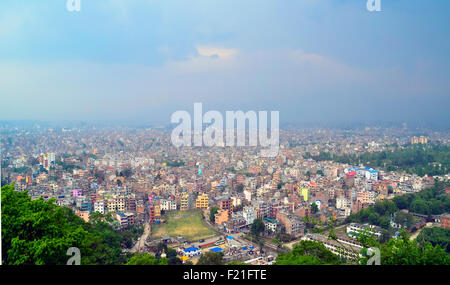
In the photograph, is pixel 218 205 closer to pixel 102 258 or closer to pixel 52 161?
pixel 102 258

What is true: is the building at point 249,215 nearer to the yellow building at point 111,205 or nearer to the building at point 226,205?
the building at point 226,205

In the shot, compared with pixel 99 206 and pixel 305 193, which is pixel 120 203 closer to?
pixel 99 206

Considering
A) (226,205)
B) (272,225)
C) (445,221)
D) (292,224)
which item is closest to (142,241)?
(226,205)

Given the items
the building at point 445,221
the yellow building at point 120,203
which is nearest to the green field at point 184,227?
the yellow building at point 120,203

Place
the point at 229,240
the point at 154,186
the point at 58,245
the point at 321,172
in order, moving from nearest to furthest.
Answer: the point at 58,245
the point at 229,240
the point at 154,186
the point at 321,172

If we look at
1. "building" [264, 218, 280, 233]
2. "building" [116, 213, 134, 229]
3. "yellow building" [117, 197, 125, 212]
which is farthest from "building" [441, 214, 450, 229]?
"yellow building" [117, 197, 125, 212]
